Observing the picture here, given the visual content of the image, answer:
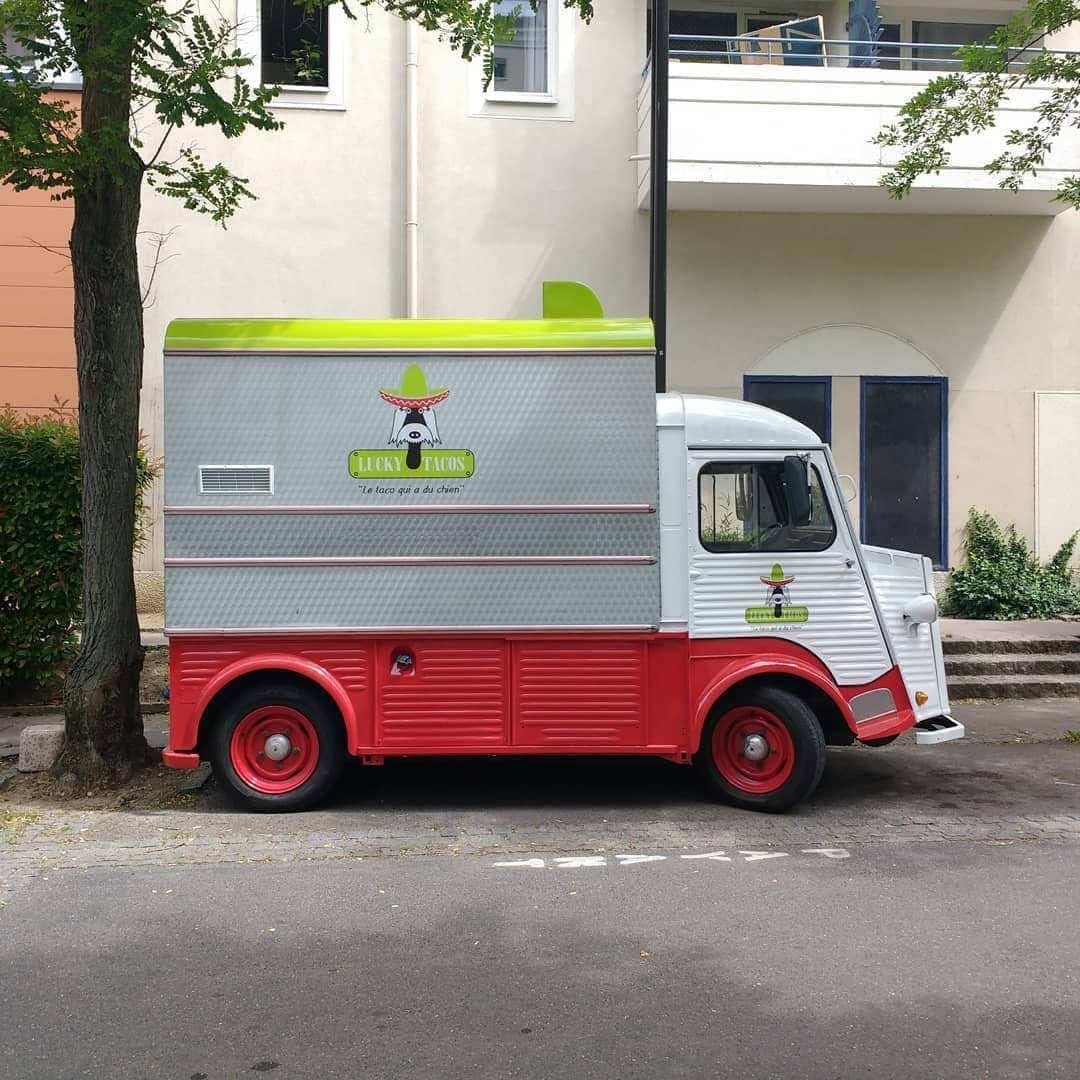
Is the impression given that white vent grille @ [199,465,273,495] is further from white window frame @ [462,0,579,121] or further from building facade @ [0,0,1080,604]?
white window frame @ [462,0,579,121]

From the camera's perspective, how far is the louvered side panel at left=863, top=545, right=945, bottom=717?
7.28m

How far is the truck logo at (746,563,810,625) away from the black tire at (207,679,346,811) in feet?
8.91

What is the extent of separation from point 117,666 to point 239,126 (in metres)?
3.63

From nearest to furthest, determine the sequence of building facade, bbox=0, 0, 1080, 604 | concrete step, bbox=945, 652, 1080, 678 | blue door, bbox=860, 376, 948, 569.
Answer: concrete step, bbox=945, 652, 1080, 678, building facade, bbox=0, 0, 1080, 604, blue door, bbox=860, 376, 948, 569

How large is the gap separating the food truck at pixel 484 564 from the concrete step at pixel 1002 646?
510cm

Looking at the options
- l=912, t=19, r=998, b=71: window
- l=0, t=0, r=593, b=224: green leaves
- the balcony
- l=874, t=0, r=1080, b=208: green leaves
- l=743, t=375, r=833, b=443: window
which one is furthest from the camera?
l=912, t=19, r=998, b=71: window

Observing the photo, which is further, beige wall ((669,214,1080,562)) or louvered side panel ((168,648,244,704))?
beige wall ((669,214,1080,562))

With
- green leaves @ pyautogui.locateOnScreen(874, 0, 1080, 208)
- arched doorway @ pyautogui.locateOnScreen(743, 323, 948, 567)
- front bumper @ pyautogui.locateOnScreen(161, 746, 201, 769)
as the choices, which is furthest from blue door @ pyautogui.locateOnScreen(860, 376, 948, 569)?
front bumper @ pyautogui.locateOnScreen(161, 746, 201, 769)

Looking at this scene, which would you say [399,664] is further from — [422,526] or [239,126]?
[239,126]

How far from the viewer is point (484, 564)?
7137mm

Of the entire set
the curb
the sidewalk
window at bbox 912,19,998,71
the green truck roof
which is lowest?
the sidewalk

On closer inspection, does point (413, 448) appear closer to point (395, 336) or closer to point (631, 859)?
point (395, 336)

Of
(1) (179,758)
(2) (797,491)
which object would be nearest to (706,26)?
(2) (797,491)

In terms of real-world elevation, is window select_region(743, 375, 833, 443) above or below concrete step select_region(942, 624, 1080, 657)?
above
